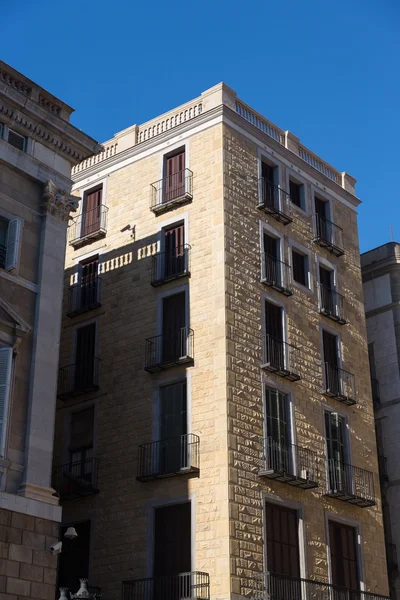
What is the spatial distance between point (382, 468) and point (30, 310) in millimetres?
20433

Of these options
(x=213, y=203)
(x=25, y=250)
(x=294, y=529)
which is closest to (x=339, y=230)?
(x=213, y=203)

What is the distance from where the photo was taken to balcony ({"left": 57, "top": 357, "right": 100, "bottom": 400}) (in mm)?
37062

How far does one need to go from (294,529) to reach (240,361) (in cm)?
617

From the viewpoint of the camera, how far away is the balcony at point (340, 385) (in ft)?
124

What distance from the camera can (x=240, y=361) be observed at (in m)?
33.8

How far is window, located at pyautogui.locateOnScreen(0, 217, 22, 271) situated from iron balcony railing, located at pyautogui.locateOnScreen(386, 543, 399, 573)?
842 inches

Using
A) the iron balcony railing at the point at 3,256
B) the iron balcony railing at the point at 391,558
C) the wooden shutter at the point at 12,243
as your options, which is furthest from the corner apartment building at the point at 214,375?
the iron balcony railing at the point at 3,256

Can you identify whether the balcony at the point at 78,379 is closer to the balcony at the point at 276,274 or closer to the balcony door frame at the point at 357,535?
the balcony at the point at 276,274

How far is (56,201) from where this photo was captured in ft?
96.8

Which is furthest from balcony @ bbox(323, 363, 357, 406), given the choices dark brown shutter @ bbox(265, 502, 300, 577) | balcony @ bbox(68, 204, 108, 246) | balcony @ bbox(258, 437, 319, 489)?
balcony @ bbox(68, 204, 108, 246)

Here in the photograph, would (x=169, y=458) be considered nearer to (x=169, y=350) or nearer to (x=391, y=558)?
(x=169, y=350)

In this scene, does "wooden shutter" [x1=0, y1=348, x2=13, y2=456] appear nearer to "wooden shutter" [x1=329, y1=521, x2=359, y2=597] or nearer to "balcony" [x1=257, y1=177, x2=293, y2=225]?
"balcony" [x1=257, y1=177, x2=293, y2=225]

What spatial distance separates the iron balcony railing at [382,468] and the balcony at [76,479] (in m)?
13.5

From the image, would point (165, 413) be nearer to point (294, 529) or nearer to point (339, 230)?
point (294, 529)
